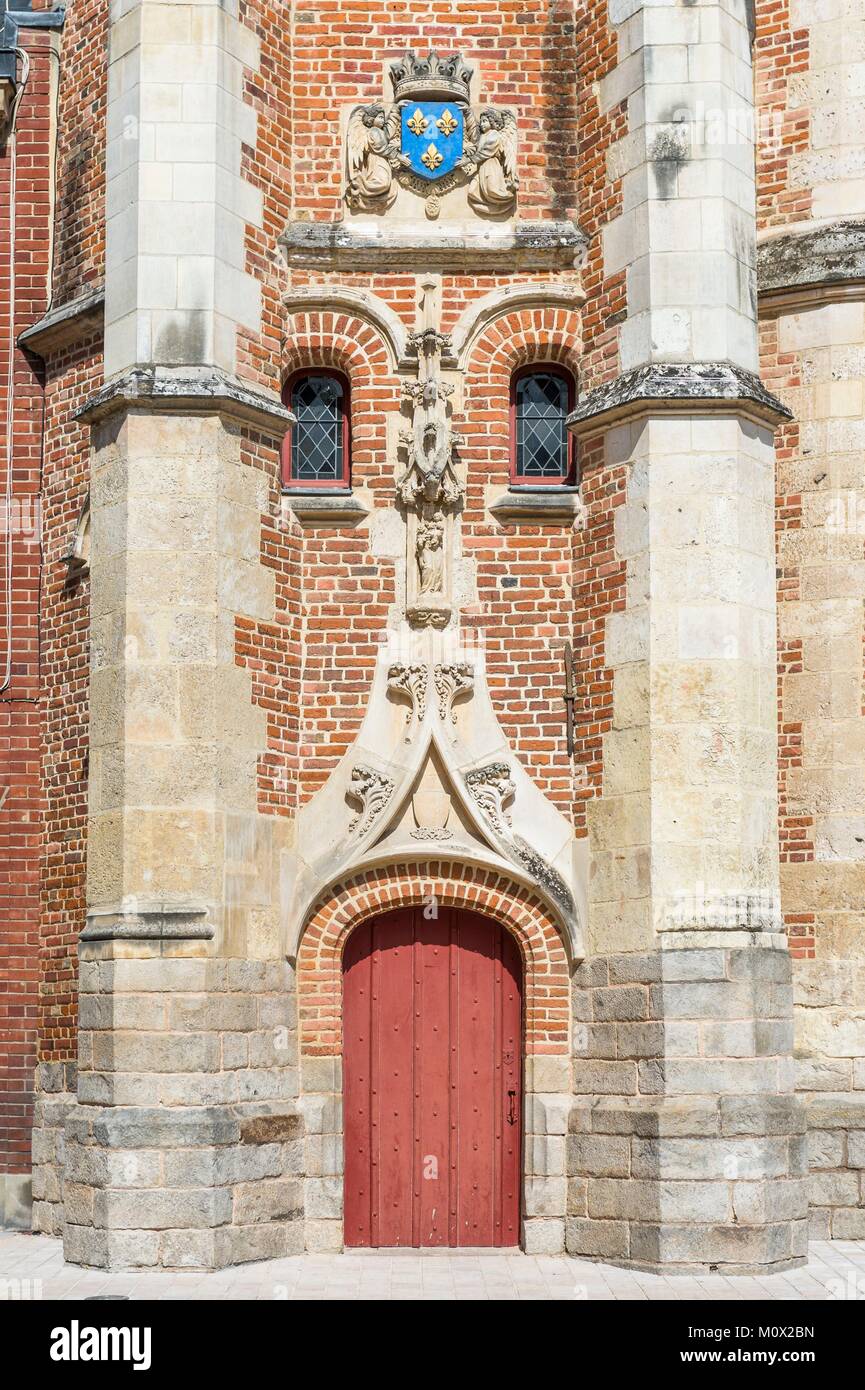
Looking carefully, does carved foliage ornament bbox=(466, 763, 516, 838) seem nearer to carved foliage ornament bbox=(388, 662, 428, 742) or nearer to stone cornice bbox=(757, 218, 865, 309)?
carved foliage ornament bbox=(388, 662, 428, 742)

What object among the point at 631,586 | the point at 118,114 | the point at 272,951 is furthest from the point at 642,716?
the point at 118,114

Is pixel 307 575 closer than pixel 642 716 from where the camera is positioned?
No

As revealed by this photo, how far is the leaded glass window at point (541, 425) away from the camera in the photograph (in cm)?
1555

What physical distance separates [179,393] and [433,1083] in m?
5.22

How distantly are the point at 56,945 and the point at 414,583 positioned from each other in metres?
3.88

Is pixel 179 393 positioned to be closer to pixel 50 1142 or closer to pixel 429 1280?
pixel 50 1142

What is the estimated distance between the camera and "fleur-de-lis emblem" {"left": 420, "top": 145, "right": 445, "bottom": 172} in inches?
613

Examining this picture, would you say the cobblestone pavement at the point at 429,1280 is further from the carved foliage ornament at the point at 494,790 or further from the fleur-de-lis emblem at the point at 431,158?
the fleur-de-lis emblem at the point at 431,158

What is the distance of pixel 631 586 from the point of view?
14.5 m

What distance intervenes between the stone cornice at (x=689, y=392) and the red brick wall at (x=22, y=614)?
4878 millimetres

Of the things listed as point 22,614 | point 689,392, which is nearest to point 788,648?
point 689,392

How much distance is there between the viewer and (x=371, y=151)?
1555 centimetres

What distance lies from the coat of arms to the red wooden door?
17.7 ft

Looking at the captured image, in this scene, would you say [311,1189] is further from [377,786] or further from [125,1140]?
[377,786]
